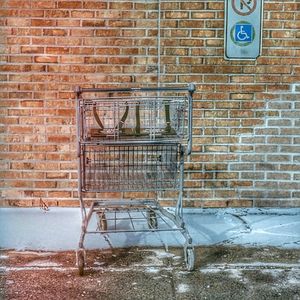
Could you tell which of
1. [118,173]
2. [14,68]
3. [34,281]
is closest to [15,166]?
Result: [14,68]

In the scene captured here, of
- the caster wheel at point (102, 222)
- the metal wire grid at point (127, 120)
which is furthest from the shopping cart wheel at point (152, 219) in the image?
the metal wire grid at point (127, 120)

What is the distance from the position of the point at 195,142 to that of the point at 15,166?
1.83m

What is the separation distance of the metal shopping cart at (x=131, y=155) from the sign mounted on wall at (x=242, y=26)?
2.94 feet

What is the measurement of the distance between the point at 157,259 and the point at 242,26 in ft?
8.09

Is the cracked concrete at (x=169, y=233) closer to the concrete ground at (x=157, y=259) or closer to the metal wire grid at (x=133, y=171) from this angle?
the concrete ground at (x=157, y=259)

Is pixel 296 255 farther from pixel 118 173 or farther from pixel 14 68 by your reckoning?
pixel 14 68

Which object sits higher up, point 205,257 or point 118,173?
point 118,173

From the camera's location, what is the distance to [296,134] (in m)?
5.73

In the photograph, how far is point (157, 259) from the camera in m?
4.73

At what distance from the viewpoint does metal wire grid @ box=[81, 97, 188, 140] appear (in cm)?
465

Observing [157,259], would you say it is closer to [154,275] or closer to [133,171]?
[154,275]

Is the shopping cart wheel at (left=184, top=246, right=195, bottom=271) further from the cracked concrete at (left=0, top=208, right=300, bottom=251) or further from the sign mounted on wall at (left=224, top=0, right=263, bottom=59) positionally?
the sign mounted on wall at (left=224, top=0, right=263, bottom=59)

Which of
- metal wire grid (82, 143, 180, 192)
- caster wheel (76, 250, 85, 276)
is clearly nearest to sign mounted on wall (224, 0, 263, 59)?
metal wire grid (82, 143, 180, 192)

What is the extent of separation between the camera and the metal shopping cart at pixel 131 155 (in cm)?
455
